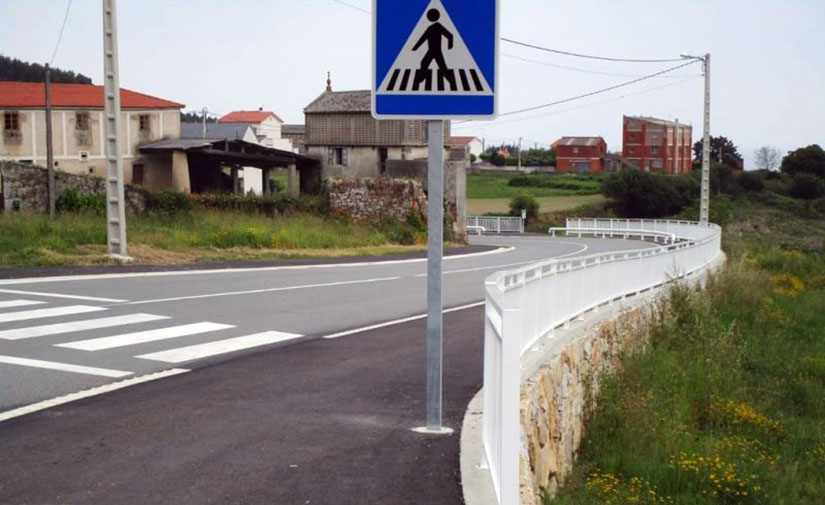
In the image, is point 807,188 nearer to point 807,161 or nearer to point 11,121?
point 807,161

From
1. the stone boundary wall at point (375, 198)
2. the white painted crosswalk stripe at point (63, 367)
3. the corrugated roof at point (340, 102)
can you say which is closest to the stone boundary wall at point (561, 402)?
the white painted crosswalk stripe at point (63, 367)

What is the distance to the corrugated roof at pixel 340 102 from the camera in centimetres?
5434

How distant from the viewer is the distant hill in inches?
3947

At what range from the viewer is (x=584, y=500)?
812 centimetres

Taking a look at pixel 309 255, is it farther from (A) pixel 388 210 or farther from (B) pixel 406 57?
(B) pixel 406 57

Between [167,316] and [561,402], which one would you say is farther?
[167,316]

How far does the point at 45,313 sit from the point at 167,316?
1.59 meters

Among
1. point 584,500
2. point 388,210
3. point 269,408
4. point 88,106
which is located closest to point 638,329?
point 584,500

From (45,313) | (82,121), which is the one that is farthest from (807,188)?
(45,313)

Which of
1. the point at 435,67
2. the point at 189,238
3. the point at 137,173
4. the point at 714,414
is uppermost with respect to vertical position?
the point at 435,67

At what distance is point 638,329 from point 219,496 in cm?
1066

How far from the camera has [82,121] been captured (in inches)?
1956

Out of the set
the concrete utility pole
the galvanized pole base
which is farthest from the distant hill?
the galvanized pole base

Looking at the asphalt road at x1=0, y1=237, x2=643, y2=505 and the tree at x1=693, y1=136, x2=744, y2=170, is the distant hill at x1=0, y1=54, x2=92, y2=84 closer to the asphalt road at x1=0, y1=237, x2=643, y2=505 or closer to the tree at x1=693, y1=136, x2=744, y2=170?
the tree at x1=693, y1=136, x2=744, y2=170
